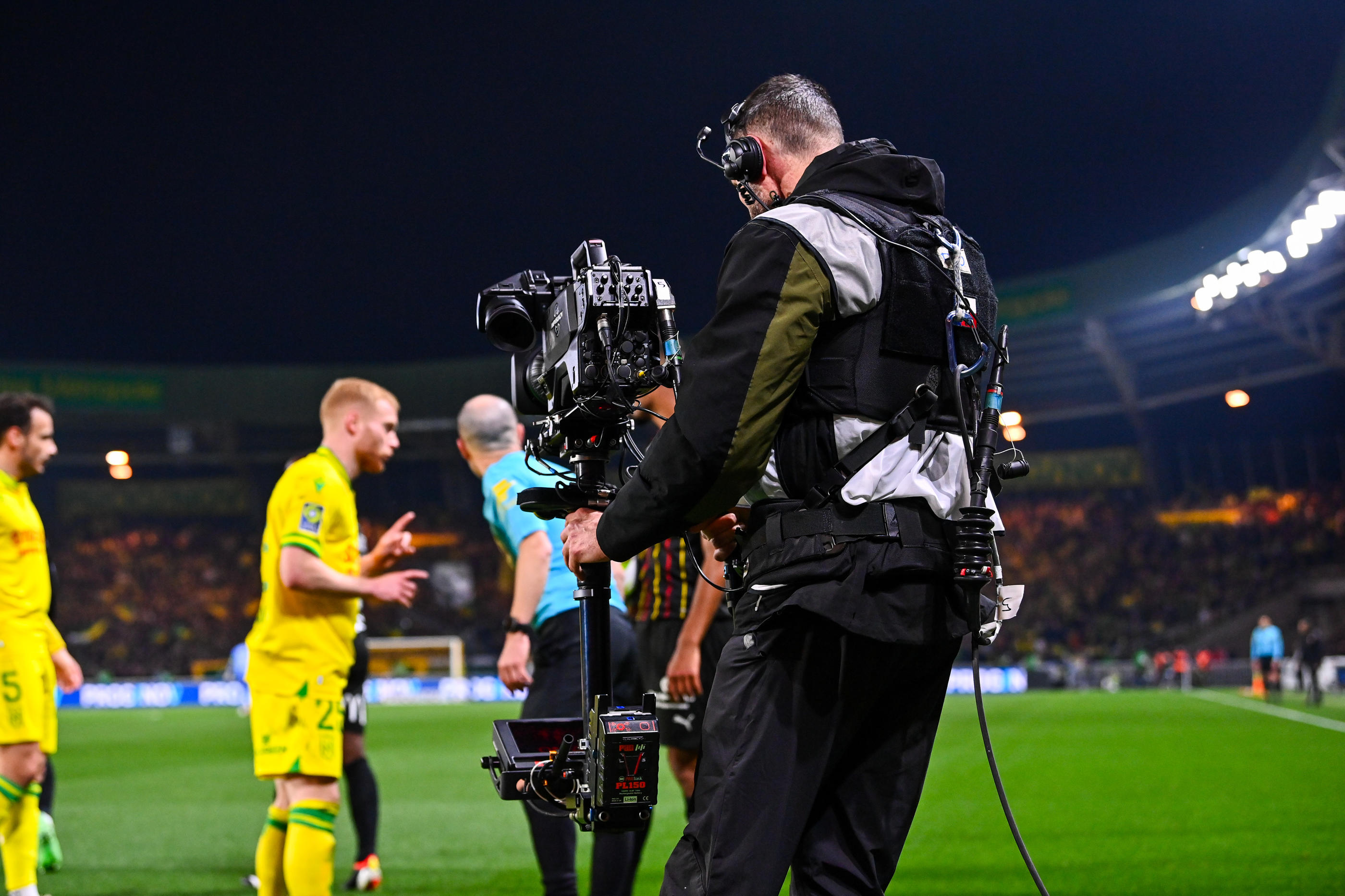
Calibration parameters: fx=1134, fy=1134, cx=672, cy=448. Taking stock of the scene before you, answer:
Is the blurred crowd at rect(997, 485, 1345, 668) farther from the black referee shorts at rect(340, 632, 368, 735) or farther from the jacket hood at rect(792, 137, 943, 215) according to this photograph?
the jacket hood at rect(792, 137, 943, 215)

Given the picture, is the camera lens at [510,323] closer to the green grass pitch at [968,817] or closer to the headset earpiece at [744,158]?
the headset earpiece at [744,158]

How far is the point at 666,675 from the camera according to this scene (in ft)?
16.9

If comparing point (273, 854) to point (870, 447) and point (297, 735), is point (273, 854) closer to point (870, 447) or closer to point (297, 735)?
point (297, 735)

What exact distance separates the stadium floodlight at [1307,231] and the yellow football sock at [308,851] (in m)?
25.9

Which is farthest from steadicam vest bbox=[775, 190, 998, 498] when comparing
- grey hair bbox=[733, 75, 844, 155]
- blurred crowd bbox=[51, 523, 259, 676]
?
blurred crowd bbox=[51, 523, 259, 676]

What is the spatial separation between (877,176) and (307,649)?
3103 millimetres

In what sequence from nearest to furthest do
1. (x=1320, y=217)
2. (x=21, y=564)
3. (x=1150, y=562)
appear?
(x=21, y=564), (x=1320, y=217), (x=1150, y=562)

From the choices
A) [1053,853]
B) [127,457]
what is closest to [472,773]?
[1053,853]

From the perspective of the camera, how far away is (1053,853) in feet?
21.5

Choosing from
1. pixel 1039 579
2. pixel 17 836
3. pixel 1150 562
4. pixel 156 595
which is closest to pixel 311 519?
pixel 17 836

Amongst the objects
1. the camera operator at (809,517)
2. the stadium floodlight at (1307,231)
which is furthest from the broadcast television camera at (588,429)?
the stadium floodlight at (1307,231)

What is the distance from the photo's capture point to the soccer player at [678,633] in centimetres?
459

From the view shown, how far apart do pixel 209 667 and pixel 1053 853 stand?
108 ft

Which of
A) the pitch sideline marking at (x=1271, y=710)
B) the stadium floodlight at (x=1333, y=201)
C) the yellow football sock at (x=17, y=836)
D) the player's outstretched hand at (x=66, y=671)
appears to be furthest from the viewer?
the stadium floodlight at (x=1333, y=201)
